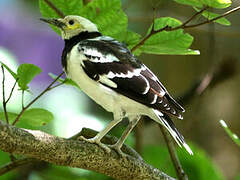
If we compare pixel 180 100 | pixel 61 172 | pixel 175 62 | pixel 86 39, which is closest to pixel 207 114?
pixel 175 62

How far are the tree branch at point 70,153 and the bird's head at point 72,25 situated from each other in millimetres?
427

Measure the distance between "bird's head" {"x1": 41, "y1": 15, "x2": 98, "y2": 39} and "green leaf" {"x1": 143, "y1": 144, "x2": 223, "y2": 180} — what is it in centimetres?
77

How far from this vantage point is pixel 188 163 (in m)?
2.25

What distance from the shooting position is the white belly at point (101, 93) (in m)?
1.56

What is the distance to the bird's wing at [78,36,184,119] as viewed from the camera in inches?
59.8

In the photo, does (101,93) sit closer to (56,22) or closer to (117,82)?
(117,82)

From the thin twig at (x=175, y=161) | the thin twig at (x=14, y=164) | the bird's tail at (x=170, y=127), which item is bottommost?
the thin twig at (x=175, y=161)

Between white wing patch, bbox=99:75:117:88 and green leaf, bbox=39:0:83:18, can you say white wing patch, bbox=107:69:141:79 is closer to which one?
white wing patch, bbox=99:75:117:88

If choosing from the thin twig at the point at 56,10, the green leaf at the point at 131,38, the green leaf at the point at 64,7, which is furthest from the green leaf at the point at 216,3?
the thin twig at the point at 56,10

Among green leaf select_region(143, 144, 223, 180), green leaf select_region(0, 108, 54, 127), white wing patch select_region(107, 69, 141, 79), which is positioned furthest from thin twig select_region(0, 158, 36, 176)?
green leaf select_region(143, 144, 223, 180)

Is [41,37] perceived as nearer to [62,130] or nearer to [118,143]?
[62,130]

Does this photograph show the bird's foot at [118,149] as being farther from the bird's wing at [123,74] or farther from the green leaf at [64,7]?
the green leaf at [64,7]

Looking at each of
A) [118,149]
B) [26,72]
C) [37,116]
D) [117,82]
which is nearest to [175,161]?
[118,149]

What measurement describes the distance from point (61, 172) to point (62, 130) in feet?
0.75
